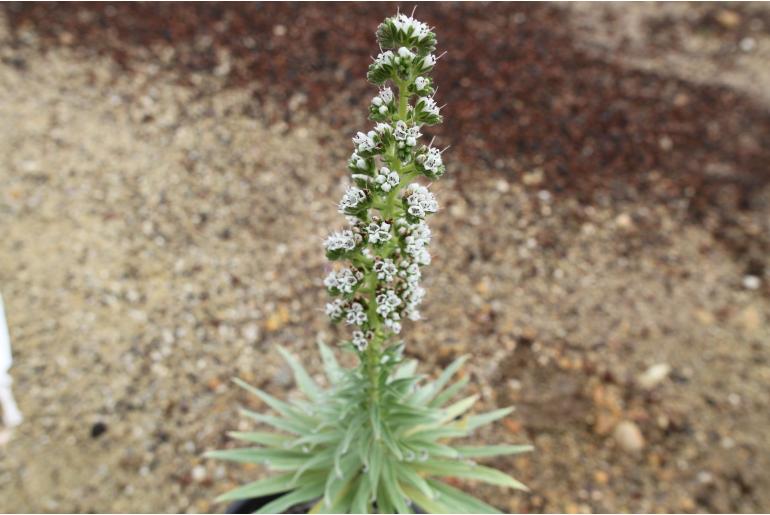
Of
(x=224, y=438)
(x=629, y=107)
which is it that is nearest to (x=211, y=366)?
(x=224, y=438)

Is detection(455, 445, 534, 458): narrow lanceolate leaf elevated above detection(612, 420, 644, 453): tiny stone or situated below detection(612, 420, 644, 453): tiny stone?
below

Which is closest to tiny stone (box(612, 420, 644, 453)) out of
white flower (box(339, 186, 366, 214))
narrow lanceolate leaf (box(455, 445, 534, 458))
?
narrow lanceolate leaf (box(455, 445, 534, 458))

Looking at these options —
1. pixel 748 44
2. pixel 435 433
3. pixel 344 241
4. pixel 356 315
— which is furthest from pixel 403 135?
pixel 748 44

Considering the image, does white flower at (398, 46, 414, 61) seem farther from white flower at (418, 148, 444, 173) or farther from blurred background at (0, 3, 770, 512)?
blurred background at (0, 3, 770, 512)

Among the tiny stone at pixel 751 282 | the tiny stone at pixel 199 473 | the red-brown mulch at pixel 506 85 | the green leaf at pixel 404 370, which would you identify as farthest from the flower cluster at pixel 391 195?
the tiny stone at pixel 751 282

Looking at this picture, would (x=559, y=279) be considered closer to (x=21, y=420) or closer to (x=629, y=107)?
(x=629, y=107)

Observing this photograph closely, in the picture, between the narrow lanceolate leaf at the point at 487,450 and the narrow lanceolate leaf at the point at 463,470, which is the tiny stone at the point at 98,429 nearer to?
the narrow lanceolate leaf at the point at 463,470
